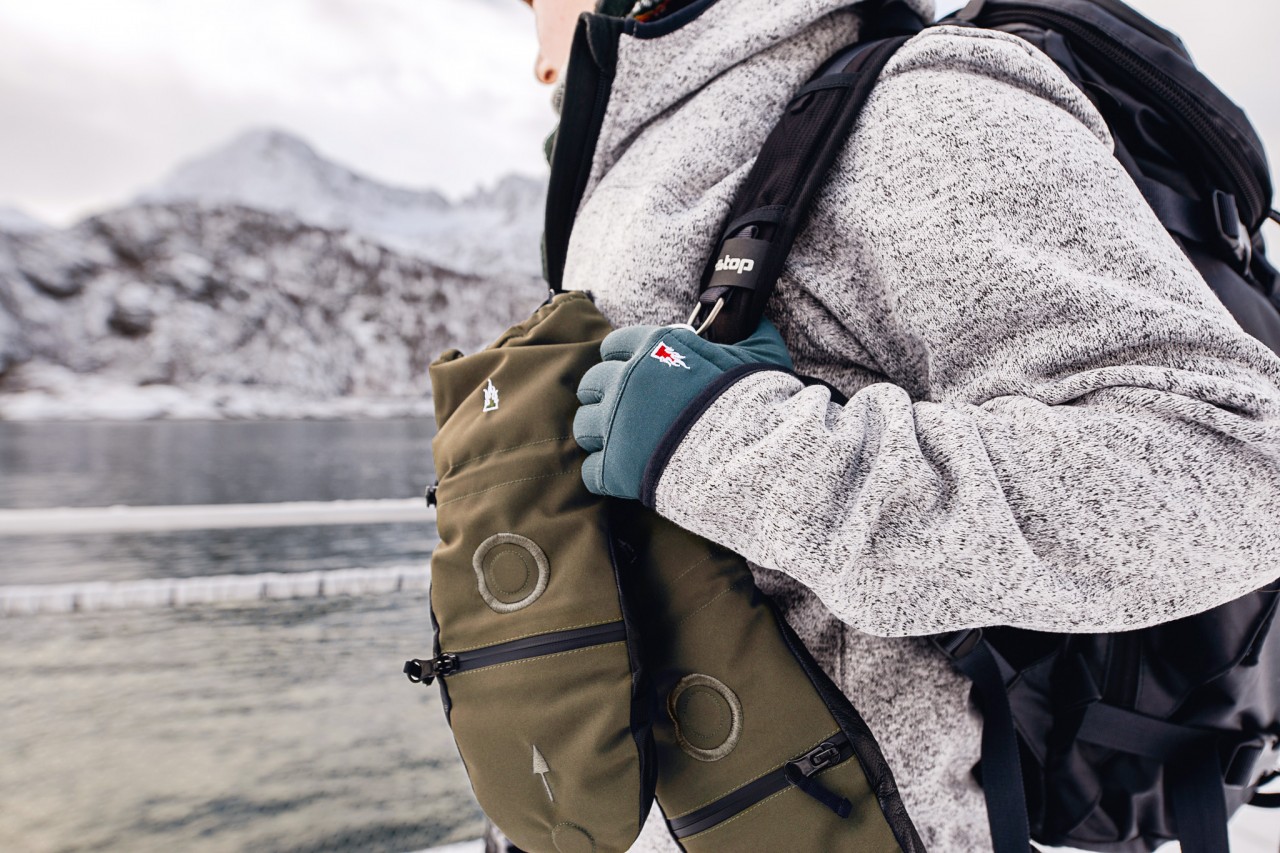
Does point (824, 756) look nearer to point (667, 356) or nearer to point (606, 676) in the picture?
point (606, 676)

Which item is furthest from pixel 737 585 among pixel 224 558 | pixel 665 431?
pixel 224 558

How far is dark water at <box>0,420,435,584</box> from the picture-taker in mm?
12758

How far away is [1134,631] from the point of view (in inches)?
23.4

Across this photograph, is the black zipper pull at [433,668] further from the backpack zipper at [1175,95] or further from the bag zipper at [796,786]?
the backpack zipper at [1175,95]

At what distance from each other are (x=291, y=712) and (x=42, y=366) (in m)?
55.1

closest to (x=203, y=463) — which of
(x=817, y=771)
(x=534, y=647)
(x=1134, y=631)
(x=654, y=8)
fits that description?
(x=654, y=8)

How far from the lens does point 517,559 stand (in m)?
0.57

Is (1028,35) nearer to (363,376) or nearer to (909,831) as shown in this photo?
(909,831)

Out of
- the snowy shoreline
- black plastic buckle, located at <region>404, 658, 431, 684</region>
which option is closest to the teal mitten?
black plastic buckle, located at <region>404, 658, 431, 684</region>

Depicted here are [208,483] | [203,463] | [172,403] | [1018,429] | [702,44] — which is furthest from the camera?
[172,403]

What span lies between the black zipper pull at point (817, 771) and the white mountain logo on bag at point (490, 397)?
0.36 metres

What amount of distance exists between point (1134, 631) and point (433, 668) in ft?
1.87

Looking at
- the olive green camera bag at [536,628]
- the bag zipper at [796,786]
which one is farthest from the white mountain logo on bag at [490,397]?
the bag zipper at [796,786]

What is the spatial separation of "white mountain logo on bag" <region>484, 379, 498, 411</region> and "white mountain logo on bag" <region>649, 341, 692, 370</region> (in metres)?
0.15
